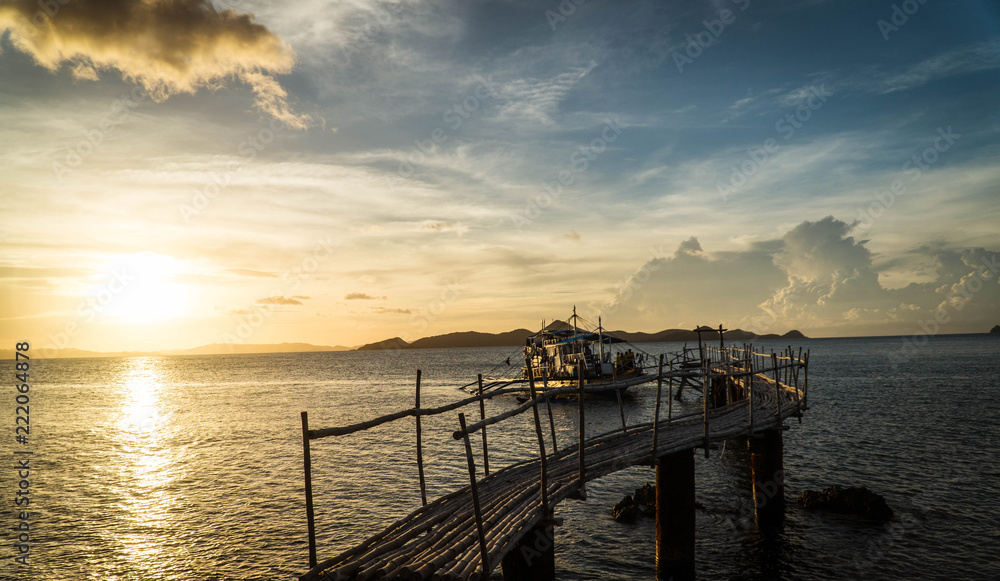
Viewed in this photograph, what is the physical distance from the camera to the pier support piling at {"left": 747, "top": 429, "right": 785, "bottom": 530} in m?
17.2

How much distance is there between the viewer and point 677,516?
13.6 meters

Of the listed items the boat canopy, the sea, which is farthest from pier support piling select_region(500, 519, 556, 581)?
the boat canopy

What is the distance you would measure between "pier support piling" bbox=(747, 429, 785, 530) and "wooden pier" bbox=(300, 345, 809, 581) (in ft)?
0.11

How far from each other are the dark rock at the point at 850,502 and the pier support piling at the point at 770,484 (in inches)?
103

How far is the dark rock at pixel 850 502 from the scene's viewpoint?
18.0 metres

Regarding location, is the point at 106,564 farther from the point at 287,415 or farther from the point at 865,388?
the point at 865,388

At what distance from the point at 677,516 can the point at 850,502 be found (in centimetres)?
936

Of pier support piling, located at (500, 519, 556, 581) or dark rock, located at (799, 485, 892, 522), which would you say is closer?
pier support piling, located at (500, 519, 556, 581)

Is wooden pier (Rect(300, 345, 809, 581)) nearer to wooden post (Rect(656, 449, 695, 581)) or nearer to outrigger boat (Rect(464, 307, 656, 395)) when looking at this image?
wooden post (Rect(656, 449, 695, 581))

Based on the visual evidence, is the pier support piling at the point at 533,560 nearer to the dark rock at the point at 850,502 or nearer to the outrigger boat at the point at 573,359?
the dark rock at the point at 850,502

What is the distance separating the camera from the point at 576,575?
1486 cm

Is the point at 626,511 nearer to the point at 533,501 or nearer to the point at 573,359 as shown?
the point at 533,501

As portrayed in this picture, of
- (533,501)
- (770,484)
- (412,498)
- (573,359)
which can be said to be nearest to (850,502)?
(770,484)

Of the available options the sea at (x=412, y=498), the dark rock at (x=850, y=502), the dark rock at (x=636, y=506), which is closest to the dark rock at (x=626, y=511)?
the dark rock at (x=636, y=506)
